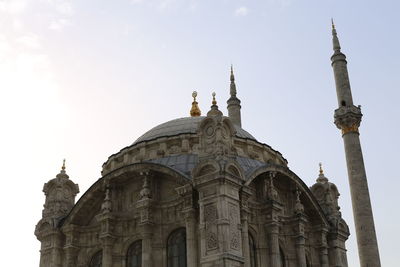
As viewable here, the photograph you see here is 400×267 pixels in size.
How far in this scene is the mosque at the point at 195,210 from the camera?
74.7 ft

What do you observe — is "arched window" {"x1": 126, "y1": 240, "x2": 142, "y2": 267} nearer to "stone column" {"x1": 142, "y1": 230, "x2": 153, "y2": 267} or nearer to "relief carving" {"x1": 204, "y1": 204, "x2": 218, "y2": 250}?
"stone column" {"x1": 142, "y1": 230, "x2": 153, "y2": 267}

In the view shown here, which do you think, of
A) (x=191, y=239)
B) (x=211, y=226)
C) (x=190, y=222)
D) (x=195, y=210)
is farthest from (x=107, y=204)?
(x=211, y=226)

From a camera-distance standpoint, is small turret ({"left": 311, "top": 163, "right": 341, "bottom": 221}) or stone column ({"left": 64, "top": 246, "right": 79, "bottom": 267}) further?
small turret ({"left": 311, "top": 163, "right": 341, "bottom": 221})

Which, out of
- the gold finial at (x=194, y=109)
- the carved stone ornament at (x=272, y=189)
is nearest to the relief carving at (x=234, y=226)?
the carved stone ornament at (x=272, y=189)

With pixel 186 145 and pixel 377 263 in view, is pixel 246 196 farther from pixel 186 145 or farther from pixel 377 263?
pixel 377 263

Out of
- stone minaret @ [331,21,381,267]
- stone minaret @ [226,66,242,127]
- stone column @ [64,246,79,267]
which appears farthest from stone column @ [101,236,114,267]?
stone minaret @ [226,66,242,127]

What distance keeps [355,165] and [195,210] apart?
17.2 m

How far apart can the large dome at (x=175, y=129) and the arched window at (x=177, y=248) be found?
596cm

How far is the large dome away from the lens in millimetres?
29859

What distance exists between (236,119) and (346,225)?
1680cm

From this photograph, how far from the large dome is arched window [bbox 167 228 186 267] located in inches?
235

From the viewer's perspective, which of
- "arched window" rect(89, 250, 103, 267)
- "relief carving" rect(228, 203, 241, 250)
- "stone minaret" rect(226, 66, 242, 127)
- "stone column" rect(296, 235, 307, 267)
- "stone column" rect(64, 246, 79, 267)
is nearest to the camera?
"relief carving" rect(228, 203, 241, 250)

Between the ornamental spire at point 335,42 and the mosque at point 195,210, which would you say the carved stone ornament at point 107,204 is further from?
the ornamental spire at point 335,42

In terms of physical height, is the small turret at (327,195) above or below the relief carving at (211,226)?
above
